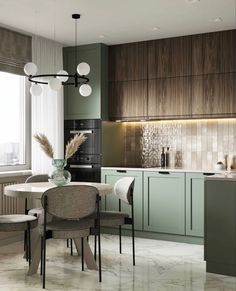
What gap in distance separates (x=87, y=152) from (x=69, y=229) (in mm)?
2527

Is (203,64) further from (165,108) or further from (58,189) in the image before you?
(58,189)

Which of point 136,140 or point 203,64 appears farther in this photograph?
point 136,140

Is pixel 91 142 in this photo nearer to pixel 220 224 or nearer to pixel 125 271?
pixel 125 271

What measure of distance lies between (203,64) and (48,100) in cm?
205

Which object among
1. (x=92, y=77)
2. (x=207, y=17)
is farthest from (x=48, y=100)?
(x=207, y=17)

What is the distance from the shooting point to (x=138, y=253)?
4973 mm

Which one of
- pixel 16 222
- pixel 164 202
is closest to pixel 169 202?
pixel 164 202

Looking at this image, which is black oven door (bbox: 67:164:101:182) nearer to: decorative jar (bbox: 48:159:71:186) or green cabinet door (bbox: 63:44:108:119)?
green cabinet door (bbox: 63:44:108:119)

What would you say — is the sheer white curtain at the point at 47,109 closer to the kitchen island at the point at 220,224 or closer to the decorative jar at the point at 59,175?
the decorative jar at the point at 59,175

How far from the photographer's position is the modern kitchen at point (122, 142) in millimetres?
4133

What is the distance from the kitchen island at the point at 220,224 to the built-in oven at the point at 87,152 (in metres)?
2.26

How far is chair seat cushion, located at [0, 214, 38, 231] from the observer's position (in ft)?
13.7

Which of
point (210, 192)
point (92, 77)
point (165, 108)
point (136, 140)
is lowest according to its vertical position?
point (210, 192)

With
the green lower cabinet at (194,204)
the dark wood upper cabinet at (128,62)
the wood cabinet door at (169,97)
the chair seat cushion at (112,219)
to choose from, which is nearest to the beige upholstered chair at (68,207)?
the chair seat cushion at (112,219)
